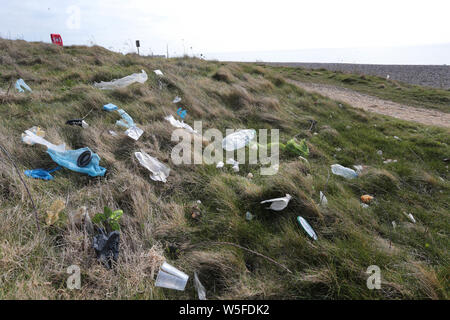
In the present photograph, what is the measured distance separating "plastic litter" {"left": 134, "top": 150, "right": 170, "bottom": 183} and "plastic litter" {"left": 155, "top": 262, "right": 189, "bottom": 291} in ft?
3.21

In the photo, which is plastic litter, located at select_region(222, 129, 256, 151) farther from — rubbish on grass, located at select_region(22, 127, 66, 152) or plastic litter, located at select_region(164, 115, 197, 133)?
rubbish on grass, located at select_region(22, 127, 66, 152)

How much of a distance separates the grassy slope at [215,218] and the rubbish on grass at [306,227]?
5 cm

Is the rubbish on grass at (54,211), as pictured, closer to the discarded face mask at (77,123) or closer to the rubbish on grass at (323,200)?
the discarded face mask at (77,123)

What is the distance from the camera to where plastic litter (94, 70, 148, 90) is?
4.62 meters

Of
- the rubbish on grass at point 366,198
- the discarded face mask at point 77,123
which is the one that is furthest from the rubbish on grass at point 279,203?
the discarded face mask at point 77,123

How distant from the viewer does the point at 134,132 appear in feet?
9.45

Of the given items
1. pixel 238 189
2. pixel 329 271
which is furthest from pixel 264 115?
pixel 329 271

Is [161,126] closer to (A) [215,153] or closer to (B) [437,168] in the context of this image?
(A) [215,153]

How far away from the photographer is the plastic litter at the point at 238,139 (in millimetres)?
3236

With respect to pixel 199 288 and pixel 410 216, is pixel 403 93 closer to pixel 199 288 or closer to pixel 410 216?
pixel 410 216

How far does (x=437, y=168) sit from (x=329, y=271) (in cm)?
316

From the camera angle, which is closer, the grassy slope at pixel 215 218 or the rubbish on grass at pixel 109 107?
the grassy slope at pixel 215 218
